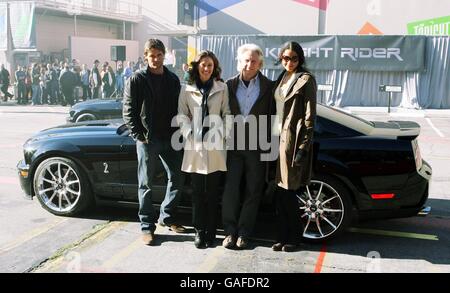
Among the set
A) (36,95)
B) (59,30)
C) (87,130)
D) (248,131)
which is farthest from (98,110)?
(59,30)

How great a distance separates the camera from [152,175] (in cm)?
430

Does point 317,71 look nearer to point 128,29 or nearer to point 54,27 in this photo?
point 54,27

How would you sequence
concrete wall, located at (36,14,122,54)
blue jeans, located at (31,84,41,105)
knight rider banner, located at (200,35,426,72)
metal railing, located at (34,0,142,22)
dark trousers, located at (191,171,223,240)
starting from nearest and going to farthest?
dark trousers, located at (191,171,223,240) < knight rider banner, located at (200,35,426,72) < blue jeans, located at (31,84,41,105) < metal railing, located at (34,0,142,22) < concrete wall, located at (36,14,122,54)

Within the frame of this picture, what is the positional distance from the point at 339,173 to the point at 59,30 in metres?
30.4

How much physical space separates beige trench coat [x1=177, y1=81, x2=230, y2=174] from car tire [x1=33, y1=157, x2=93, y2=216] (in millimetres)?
1390

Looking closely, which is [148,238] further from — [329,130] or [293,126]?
[329,130]

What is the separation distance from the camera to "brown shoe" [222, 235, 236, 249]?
13.7 feet

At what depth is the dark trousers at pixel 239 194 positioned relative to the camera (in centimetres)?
406

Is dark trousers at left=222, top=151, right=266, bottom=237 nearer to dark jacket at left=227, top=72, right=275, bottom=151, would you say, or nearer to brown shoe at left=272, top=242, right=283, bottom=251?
dark jacket at left=227, top=72, right=275, bottom=151

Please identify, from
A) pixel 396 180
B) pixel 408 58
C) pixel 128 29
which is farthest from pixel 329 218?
pixel 128 29

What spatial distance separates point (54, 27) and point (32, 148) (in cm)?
2799

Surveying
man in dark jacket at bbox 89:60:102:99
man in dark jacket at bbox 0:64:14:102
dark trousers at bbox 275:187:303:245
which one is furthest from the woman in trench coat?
man in dark jacket at bbox 0:64:14:102

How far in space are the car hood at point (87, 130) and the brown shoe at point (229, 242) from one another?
5.03 ft

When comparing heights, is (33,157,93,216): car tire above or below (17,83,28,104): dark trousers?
below
